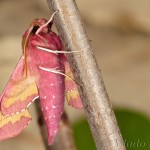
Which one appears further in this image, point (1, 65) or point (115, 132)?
point (1, 65)

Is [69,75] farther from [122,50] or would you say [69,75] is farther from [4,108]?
[122,50]

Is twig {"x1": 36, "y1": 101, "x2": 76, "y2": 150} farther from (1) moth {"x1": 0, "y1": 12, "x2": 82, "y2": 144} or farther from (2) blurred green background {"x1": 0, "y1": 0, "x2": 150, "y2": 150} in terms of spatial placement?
(2) blurred green background {"x1": 0, "y1": 0, "x2": 150, "y2": 150}

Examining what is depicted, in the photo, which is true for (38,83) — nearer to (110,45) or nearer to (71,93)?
(71,93)

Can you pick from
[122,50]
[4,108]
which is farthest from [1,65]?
[4,108]

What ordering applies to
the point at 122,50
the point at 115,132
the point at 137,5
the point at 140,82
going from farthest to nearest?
the point at 137,5 → the point at 122,50 → the point at 140,82 → the point at 115,132

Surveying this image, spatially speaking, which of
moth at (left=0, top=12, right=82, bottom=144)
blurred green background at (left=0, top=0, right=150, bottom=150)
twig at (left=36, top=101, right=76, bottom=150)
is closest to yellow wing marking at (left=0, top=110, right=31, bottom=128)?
moth at (left=0, top=12, right=82, bottom=144)

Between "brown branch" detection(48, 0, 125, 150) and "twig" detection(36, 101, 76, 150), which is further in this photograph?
"twig" detection(36, 101, 76, 150)
